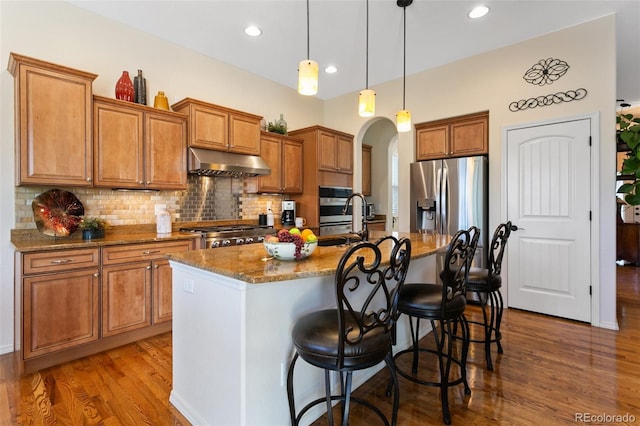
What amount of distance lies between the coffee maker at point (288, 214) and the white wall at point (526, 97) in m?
1.62

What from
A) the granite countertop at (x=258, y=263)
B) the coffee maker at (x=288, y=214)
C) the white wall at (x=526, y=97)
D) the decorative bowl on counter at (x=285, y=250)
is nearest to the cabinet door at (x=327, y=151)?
the coffee maker at (x=288, y=214)

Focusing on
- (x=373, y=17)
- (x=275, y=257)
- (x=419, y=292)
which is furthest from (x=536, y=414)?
(x=373, y=17)

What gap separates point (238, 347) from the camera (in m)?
1.51

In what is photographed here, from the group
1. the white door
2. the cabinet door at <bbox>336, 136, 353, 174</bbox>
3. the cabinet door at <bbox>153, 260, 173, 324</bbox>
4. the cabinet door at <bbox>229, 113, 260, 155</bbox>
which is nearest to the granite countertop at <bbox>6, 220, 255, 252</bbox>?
the cabinet door at <bbox>153, 260, 173, 324</bbox>

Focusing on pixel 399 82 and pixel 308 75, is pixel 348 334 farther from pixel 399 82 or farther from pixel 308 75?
pixel 399 82

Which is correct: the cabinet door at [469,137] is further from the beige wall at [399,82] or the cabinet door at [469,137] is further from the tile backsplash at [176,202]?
the tile backsplash at [176,202]

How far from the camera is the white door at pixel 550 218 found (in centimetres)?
336

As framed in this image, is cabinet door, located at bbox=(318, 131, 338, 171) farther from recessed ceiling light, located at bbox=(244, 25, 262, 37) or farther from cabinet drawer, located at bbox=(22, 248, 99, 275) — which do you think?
cabinet drawer, located at bbox=(22, 248, 99, 275)

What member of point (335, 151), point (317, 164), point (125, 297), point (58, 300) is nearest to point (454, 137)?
point (335, 151)

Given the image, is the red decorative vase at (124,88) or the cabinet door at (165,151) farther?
the cabinet door at (165,151)

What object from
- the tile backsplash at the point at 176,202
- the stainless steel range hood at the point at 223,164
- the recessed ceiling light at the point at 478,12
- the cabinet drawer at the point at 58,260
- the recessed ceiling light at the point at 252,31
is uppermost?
the recessed ceiling light at the point at 252,31

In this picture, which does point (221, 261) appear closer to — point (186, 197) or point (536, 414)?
point (536, 414)

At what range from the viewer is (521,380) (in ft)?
7.32

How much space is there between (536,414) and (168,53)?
474 cm
